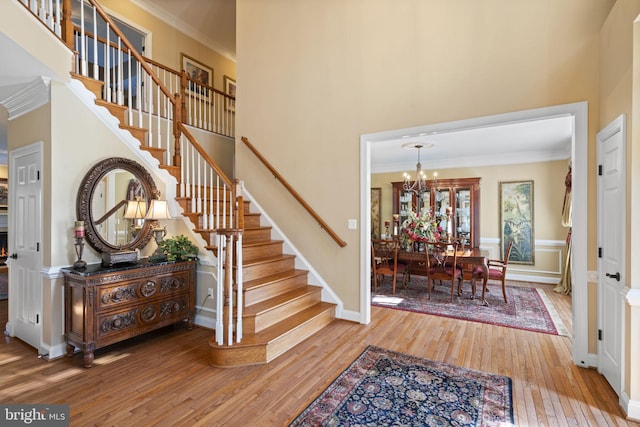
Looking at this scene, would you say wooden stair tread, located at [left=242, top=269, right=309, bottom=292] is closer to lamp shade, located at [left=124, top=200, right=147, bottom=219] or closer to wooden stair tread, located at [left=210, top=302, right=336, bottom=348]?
wooden stair tread, located at [left=210, top=302, right=336, bottom=348]

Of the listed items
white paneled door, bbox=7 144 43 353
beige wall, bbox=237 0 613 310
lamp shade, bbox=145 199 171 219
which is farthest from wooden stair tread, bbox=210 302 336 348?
white paneled door, bbox=7 144 43 353

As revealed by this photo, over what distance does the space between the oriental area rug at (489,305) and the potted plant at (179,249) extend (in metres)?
2.77

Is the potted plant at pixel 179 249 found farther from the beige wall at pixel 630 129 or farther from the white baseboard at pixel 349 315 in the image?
the beige wall at pixel 630 129

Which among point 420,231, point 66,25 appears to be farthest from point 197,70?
point 420,231

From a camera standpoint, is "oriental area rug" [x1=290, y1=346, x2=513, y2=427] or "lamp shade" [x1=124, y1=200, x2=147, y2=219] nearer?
"oriental area rug" [x1=290, y1=346, x2=513, y2=427]

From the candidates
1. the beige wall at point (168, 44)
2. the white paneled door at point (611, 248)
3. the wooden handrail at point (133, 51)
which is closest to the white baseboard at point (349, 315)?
the white paneled door at point (611, 248)

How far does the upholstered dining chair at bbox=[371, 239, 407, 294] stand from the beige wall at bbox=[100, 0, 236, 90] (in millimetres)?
5036

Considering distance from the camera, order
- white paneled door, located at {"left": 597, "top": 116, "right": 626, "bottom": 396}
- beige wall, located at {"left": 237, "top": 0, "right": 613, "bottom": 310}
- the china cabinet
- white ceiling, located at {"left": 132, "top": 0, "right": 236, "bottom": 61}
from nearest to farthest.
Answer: white paneled door, located at {"left": 597, "top": 116, "right": 626, "bottom": 396}
beige wall, located at {"left": 237, "top": 0, "right": 613, "bottom": 310}
white ceiling, located at {"left": 132, "top": 0, "right": 236, "bottom": 61}
the china cabinet

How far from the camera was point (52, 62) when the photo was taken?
2.88 meters

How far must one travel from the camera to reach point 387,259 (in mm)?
5664

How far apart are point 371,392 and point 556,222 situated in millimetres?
6091

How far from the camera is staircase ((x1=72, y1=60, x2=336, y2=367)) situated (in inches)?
113

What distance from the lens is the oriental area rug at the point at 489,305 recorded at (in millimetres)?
3963

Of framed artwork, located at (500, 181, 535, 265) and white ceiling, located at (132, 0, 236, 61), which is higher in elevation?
white ceiling, located at (132, 0, 236, 61)
